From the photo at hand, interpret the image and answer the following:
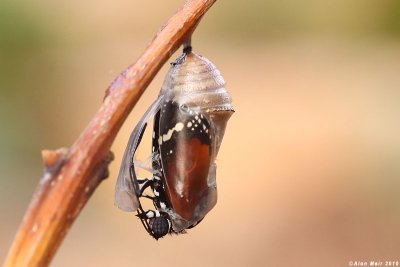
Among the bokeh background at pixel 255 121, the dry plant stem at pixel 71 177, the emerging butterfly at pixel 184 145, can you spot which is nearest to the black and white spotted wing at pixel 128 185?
the emerging butterfly at pixel 184 145

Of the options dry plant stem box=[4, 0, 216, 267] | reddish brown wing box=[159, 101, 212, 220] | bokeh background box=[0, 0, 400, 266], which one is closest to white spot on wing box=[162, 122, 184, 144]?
reddish brown wing box=[159, 101, 212, 220]

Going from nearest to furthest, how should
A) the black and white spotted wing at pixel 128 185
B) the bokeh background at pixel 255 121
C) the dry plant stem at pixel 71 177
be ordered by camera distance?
the dry plant stem at pixel 71 177 → the black and white spotted wing at pixel 128 185 → the bokeh background at pixel 255 121

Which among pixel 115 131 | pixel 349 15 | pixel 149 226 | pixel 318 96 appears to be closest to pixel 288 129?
pixel 318 96

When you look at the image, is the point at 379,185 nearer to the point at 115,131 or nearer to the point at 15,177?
the point at 15,177

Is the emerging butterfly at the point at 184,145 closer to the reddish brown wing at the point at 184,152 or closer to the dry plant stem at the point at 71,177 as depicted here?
the reddish brown wing at the point at 184,152

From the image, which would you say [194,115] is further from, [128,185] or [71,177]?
[71,177]

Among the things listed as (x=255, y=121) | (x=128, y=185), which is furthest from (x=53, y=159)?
(x=255, y=121)
